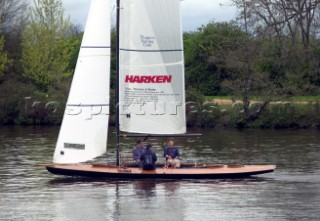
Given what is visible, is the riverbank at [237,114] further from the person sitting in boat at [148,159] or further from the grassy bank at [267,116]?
A: the person sitting in boat at [148,159]

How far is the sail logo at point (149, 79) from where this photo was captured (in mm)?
32281

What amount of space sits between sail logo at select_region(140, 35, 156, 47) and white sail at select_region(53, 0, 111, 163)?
1.36m

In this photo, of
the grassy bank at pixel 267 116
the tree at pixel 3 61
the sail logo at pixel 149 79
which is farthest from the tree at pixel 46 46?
the sail logo at pixel 149 79

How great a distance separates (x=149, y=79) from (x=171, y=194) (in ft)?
18.8

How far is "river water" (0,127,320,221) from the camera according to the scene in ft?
81.3

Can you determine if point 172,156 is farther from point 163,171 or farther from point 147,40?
point 147,40

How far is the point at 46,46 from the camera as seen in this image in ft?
258

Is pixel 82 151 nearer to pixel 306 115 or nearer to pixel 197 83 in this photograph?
pixel 306 115

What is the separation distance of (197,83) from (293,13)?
15.2 meters

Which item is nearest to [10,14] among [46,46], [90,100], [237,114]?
[46,46]

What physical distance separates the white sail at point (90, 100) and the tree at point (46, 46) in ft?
139

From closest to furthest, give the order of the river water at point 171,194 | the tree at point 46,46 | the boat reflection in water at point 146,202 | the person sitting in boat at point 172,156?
the boat reflection in water at point 146,202, the river water at point 171,194, the person sitting in boat at point 172,156, the tree at point 46,46

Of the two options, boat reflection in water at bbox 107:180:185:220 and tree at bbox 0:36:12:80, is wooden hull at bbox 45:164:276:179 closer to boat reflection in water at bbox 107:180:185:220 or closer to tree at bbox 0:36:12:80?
boat reflection in water at bbox 107:180:185:220

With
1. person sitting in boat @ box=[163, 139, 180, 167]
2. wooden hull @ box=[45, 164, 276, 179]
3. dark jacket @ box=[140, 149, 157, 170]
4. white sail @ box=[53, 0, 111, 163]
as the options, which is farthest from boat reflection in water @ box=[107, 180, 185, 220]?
white sail @ box=[53, 0, 111, 163]
